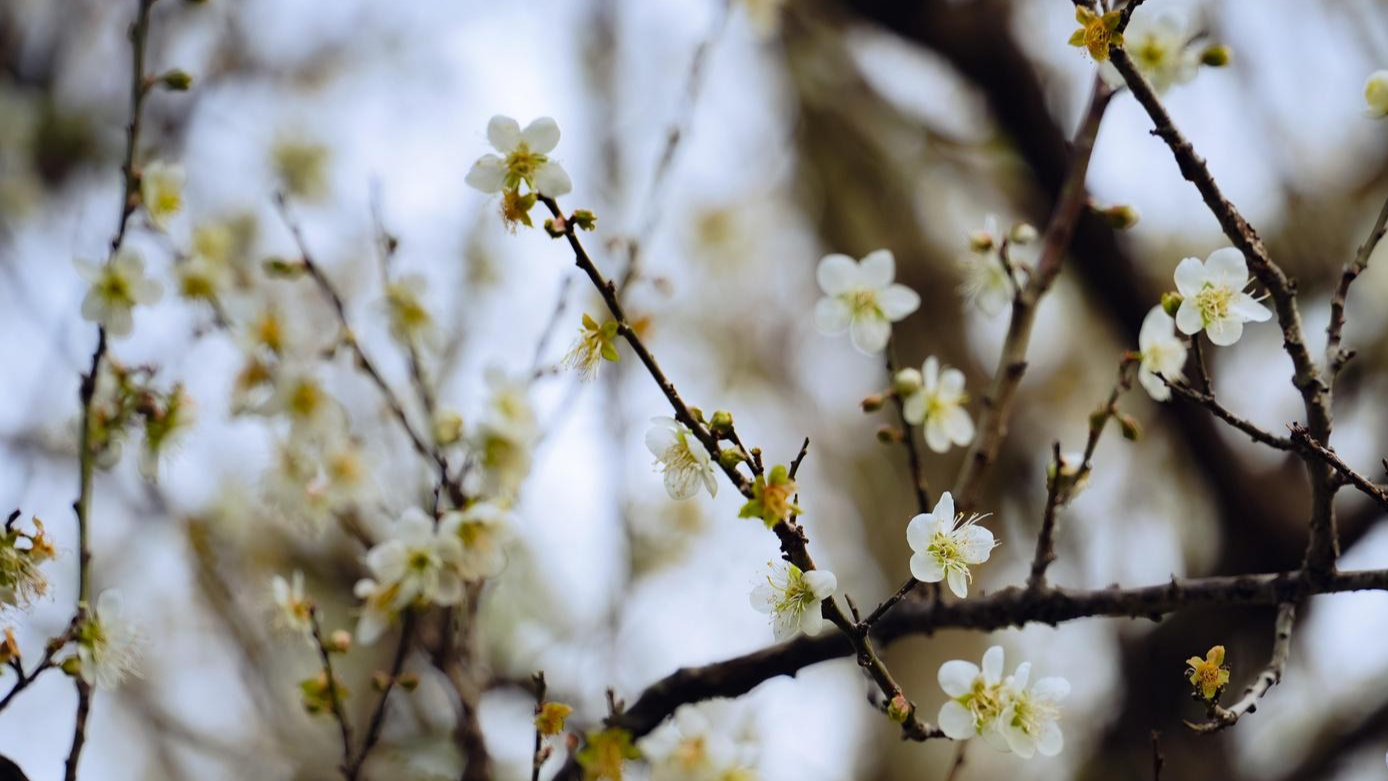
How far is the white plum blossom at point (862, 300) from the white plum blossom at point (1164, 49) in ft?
1.41

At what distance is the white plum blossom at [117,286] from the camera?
1507mm

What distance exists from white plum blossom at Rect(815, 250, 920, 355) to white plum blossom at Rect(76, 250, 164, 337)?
1003 mm

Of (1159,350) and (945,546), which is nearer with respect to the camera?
(945,546)

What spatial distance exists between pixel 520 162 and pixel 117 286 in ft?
2.36

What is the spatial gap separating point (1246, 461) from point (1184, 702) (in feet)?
2.33

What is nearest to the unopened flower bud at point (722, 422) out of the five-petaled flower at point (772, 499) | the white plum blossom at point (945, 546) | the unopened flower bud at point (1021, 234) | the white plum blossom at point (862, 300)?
the five-petaled flower at point (772, 499)

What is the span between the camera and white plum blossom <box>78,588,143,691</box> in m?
1.22

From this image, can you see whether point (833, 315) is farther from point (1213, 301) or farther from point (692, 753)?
point (692, 753)

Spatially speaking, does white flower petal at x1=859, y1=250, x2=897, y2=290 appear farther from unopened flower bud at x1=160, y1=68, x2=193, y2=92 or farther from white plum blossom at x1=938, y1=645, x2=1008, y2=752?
unopened flower bud at x1=160, y1=68, x2=193, y2=92

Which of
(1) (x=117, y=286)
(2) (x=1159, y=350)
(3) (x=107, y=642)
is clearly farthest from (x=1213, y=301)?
(1) (x=117, y=286)

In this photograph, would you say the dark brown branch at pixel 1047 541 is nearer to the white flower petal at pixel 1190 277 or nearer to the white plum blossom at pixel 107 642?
the white flower petal at pixel 1190 277

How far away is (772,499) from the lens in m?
0.94

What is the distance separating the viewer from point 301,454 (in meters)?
1.76

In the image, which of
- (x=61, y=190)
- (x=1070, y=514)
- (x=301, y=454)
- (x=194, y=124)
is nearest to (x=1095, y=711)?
(x=1070, y=514)
